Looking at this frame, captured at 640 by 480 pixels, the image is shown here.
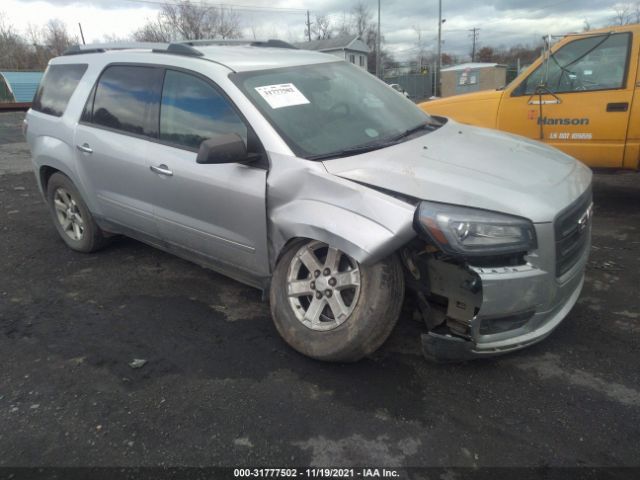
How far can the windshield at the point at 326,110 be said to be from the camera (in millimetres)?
2967

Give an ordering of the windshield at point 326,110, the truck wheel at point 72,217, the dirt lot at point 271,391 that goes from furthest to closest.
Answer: the truck wheel at point 72,217, the windshield at point 326,110, the dirt lot at point 271,391

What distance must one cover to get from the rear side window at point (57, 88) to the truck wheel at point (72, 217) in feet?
2.09

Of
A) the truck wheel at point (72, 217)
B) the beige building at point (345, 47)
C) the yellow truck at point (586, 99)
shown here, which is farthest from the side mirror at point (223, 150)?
the beige building at point (345, 47)

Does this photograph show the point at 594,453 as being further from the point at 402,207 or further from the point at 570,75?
the point at 570,75

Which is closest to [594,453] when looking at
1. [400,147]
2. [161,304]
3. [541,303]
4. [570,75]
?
[541,303]

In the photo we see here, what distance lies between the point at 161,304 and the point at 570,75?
4.92m

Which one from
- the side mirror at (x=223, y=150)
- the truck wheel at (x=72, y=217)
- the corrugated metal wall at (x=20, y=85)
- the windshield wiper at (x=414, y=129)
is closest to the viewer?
the side mirror at (x=223, y=150)

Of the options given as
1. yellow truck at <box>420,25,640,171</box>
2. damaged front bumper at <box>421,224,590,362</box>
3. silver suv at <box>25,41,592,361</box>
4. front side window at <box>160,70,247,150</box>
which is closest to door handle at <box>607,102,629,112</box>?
yellow truck at <box>420,25,640,171</box>

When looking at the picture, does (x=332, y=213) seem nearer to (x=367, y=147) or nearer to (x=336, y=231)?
(x=336, y=231)

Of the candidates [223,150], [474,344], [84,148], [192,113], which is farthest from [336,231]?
[84,148]

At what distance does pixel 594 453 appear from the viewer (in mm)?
2170

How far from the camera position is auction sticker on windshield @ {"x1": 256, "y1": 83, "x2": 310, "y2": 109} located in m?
3.08

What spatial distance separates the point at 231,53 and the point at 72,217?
7.99ft

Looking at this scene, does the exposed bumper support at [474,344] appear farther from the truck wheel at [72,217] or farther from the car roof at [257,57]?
the truck wheel at [72,217]
